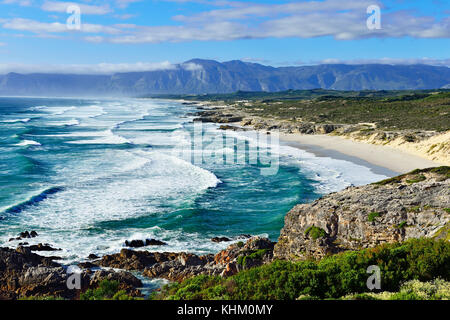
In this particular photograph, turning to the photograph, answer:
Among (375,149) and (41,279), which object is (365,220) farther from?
(375,149)

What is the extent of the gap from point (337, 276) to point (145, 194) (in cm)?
2047

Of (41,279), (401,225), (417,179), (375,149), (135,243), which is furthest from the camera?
(375,149)

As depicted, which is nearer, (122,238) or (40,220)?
(122,238)

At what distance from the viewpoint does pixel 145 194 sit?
28.9 meters

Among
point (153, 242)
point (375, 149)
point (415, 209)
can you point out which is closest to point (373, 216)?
point (415, 209)

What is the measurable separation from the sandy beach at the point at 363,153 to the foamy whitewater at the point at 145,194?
263 centimetres

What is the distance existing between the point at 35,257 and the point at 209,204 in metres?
12.0

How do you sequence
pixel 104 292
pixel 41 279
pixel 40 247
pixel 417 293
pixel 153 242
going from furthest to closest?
1. pixel 153 242
2. pixel 40 247
3. pixel 41 279
4. pixel 104 292
5. pixel 417 293

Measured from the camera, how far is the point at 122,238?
20828 mm

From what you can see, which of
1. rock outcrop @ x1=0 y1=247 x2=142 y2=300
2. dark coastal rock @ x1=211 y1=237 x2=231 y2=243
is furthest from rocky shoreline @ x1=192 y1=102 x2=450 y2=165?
rock outcrop @ x1=0 y1=247 x2=142 y2=300

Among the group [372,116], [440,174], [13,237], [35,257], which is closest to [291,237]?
[440,174]
